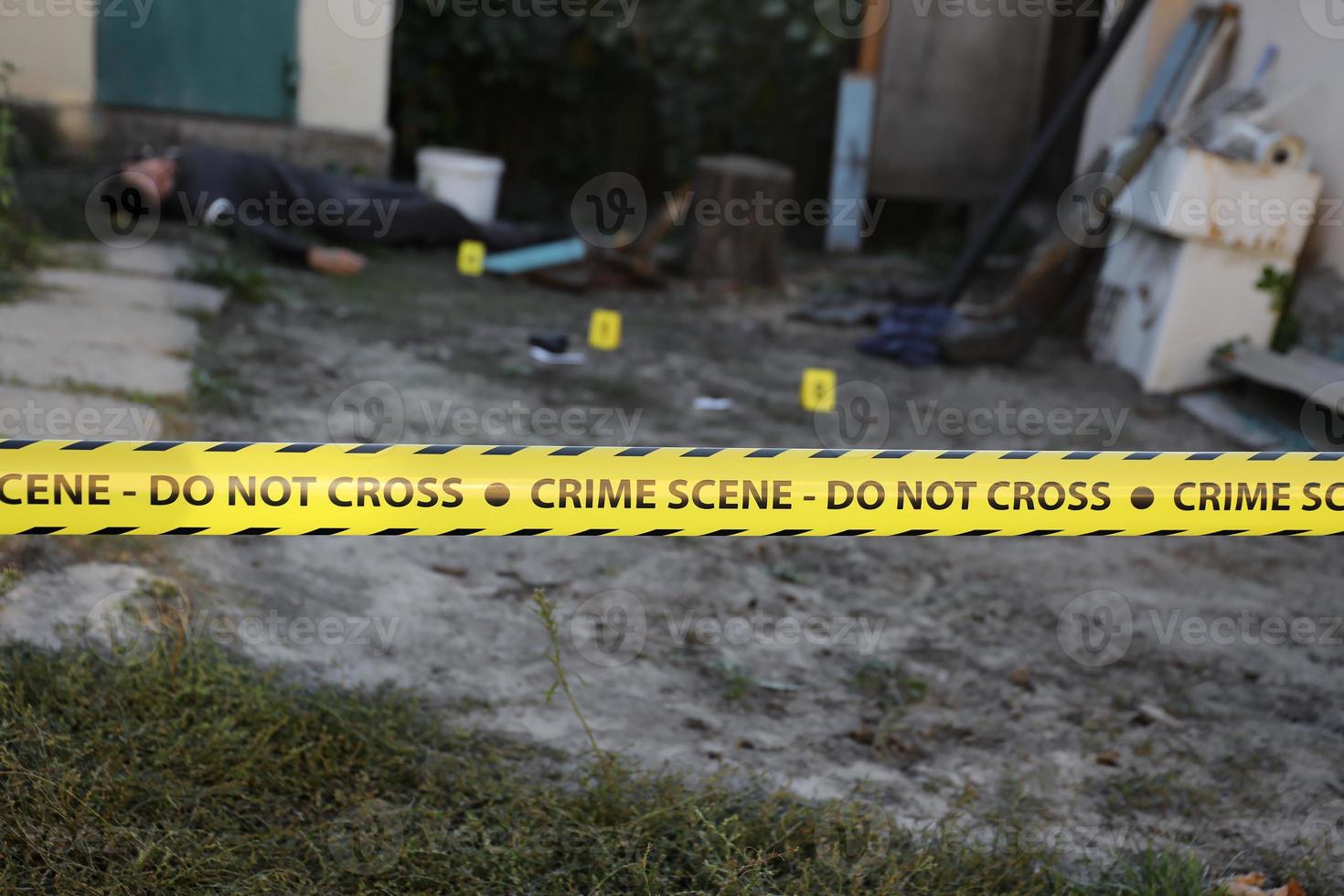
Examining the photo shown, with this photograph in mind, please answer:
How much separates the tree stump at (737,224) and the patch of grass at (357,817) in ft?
17.2

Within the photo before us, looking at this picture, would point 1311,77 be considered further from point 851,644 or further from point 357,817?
point 357,817

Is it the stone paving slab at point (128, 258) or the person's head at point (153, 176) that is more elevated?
the person's head at point (153, 176)

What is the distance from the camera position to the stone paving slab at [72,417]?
3.32 m

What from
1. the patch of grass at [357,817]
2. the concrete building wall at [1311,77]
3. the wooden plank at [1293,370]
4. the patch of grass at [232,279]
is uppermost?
the concrete building wall at [1311,77]

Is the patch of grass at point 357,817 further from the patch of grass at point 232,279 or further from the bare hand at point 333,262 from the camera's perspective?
the bare hand at point 333,262

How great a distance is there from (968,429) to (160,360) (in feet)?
9.10

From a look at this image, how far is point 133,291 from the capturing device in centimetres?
498

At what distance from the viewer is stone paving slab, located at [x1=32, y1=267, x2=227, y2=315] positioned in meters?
4.81

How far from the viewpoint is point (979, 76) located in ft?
27.8

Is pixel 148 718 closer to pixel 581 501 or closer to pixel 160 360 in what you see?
pixel 581 501

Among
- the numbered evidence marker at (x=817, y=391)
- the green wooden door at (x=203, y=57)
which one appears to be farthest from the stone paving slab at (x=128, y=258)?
the numbered evidence marker at (x=817, y=391)

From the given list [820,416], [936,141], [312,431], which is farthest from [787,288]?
[312,431]

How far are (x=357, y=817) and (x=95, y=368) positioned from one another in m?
2.32

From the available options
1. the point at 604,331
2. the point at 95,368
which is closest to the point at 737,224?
the point at 604,331
